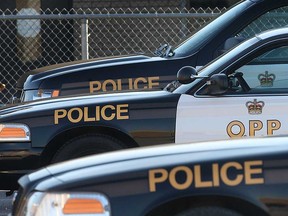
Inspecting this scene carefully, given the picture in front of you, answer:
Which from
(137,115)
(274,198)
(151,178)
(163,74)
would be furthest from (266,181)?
(163,74)

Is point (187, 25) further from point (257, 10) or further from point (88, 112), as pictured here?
point (88, 112)

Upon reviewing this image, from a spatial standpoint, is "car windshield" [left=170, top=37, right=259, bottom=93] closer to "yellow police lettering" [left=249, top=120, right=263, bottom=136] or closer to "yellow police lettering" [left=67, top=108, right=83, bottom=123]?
"yellow police lettering" [left=249, top=120, right=263, bottom=136]

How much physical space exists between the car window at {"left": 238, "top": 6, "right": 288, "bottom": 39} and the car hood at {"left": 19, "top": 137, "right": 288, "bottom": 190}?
3276 millimetres

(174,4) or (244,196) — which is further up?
(174,4)

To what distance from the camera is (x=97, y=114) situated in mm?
5734

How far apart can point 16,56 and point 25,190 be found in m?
8.72

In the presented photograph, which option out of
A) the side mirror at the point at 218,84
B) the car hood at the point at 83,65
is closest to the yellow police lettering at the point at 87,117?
the side mirror at the point at 218,84

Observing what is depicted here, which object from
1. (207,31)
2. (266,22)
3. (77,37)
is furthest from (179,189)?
(77,37)

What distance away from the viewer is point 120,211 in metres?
3.37

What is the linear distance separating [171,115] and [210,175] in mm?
2289

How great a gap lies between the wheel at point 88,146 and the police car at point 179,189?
2.25m

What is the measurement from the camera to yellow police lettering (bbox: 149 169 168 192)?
11.1 feet

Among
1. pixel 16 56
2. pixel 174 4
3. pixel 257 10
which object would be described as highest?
pixel 174 4

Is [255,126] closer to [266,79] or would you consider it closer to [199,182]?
[266,79]
